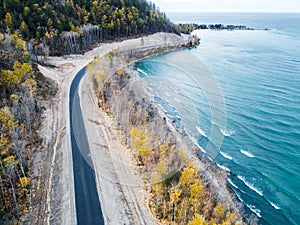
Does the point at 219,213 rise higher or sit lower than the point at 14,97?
lower

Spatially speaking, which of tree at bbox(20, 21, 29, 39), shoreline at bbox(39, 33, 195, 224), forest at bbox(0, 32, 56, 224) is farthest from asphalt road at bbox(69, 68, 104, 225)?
tree at bbox(20, 21, 29, 39)

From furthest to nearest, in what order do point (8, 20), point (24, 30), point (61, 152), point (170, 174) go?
1. point (24, 30)
2. point (8, 20)
3. point (61, 152)
4. point (170, 174)

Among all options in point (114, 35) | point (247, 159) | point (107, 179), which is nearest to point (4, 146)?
point (107, 179)

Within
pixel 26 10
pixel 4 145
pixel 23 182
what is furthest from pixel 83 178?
pixel 26 10

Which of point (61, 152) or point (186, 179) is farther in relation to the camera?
point (61, 152)

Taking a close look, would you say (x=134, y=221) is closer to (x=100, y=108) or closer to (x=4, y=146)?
(x=4, y=146)

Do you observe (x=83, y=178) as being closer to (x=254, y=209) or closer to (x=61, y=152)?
(x=61, y=152)

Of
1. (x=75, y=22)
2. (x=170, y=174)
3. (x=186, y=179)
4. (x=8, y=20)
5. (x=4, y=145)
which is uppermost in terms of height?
(x=75, y=22)

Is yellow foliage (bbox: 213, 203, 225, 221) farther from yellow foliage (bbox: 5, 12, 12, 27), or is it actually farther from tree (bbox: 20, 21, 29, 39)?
yellow foliage (bbox: 5, 12, 12, 27)
